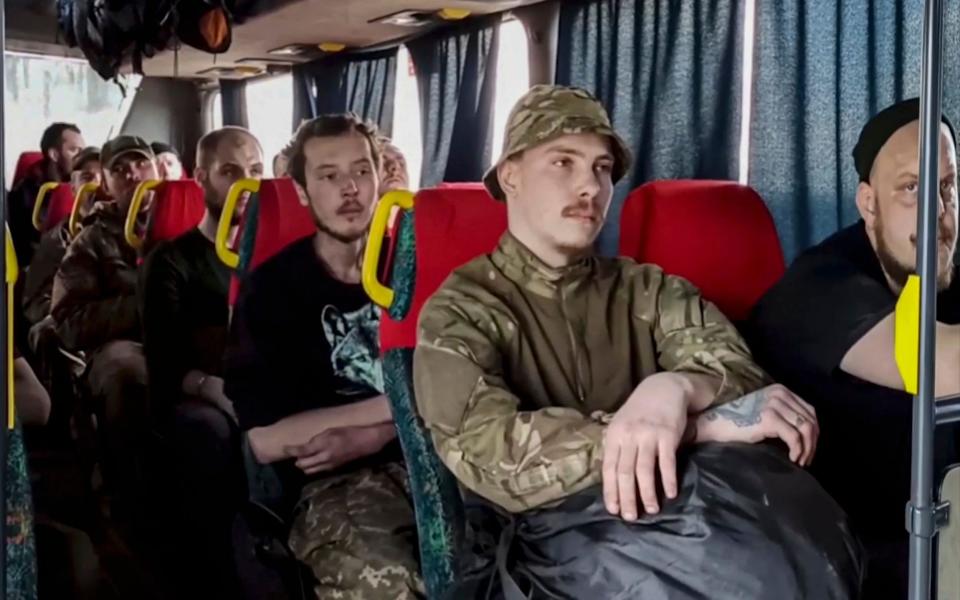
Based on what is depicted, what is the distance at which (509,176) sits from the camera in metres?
1.86

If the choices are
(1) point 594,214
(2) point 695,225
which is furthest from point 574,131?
(2) point 695,225

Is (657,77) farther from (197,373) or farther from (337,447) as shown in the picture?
(197,373)

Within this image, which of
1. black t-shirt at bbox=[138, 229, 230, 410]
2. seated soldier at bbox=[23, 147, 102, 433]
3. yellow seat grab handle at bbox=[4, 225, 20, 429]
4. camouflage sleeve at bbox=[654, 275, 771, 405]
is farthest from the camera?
black t-shirt at bbox=[138, 229, 230, 410]

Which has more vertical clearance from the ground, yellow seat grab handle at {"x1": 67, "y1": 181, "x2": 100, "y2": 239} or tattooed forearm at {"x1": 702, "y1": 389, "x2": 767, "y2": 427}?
yellow seat grab handle at {"x1": 67, "y1": 181, "x2": 100, "y2": 239}

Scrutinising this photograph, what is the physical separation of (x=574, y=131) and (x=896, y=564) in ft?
2.95

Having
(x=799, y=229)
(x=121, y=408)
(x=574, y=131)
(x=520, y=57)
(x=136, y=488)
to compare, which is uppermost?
(x=520, y=57)

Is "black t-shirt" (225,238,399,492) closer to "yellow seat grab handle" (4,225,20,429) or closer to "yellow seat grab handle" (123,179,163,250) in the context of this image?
"yellow seat grab handle" (123,179,163,250)

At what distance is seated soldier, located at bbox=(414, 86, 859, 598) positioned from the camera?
58.1 inches

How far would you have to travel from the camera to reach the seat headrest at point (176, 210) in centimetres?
207

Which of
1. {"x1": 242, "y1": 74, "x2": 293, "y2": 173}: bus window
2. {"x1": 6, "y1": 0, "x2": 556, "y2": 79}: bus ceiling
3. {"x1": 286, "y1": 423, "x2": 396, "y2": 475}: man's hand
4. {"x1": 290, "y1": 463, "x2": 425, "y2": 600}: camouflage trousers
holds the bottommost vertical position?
{"x1": 290, "y1": 463, "x2": 425, "y2": 600}: camouflage trousers

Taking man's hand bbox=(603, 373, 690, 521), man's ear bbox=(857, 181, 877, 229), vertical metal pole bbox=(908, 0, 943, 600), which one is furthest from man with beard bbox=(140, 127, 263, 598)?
vertical metal pole bbox=(908, 0, 943, 600)

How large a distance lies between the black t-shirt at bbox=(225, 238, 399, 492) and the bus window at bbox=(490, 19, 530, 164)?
17.4 inches

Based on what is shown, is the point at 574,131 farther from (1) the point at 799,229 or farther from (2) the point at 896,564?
(2) the point at 896,564

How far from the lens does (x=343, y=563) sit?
2070mm
